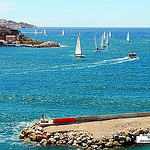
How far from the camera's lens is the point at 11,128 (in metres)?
50.2

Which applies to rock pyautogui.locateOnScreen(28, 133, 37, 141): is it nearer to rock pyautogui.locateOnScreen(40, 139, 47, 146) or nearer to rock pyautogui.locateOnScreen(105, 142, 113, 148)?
rock pyautogui.locateOnScreen(40, 139, 47, 146)

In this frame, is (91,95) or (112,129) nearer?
(112,129)

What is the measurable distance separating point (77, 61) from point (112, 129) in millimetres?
79316

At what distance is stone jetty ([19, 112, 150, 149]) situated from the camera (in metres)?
42.5

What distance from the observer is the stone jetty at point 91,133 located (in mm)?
42500

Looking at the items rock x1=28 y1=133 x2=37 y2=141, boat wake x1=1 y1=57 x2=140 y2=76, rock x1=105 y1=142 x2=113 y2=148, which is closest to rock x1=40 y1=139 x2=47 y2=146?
rock x1=28 y1=133 x2=37 y2=141

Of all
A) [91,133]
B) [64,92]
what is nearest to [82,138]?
[91,133]

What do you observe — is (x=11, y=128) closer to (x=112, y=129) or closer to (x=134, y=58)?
(x=112, y=129)

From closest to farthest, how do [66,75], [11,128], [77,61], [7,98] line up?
[11,128] → [7,98] → [66,75] → [77,61]

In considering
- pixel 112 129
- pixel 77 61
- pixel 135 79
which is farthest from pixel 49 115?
pixel 77 61

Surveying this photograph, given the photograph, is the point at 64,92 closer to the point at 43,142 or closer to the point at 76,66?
the point at 43,142

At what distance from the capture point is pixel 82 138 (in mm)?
42938

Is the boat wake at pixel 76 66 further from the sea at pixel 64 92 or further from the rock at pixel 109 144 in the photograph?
the rock at pixel 109 144

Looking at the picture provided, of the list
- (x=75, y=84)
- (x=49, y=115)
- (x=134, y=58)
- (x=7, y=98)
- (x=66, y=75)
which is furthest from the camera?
(x=134, y=58)
